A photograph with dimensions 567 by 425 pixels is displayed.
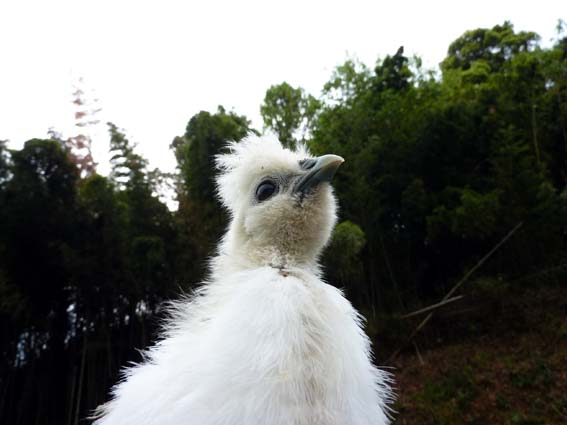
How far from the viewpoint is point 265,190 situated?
5.42 feet

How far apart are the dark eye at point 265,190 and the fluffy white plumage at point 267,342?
0.04 feet

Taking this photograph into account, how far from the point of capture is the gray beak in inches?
64.1

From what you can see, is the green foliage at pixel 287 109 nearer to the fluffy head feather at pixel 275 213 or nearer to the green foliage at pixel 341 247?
the green foliage at pixel 341 247

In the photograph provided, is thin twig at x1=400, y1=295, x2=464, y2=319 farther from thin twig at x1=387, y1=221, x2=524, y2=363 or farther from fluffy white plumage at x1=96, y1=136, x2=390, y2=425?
fluffy white plumage at x1=96, y1=136, x2=390, y2=425

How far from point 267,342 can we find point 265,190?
0.64 m

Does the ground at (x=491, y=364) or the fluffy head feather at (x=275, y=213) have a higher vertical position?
the fluffy head feather at (x=275, y=213)

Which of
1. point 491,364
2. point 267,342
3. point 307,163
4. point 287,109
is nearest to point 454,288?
point 491,364

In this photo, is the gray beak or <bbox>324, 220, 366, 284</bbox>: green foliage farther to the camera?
<bbox>324, 220, 366, 284</bbox>: green foliage

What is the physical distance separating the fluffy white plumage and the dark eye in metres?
0.01

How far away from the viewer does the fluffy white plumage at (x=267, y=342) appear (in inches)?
44.4

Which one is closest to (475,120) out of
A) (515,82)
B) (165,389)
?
(515,82)

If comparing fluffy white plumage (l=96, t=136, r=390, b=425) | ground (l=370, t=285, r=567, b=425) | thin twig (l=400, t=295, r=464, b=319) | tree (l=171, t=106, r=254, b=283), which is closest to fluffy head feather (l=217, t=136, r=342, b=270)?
fluffy white plumage (l=96, t=136, r=390, b=425)

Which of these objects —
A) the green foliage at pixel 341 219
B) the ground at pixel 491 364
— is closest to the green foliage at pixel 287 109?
the green foliage at pixel 341 219

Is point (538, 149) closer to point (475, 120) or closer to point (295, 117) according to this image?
point (475, 120)
